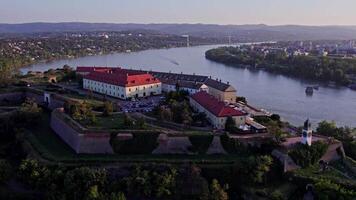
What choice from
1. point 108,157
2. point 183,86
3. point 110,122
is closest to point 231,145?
point 108,157

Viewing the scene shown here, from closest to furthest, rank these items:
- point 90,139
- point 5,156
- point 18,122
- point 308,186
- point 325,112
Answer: point 308,186, point 90,139, point 5,156, point 18,122, point 325,112

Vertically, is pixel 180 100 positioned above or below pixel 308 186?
above

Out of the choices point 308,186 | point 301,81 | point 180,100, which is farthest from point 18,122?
point 301,81

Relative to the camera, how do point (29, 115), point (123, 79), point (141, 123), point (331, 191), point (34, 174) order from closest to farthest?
point (331, 191), point (34, 174), point (141, 123), point (29, 115), point (123, 79)

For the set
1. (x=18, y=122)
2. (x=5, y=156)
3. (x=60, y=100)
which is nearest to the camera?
(x=5, y=156)

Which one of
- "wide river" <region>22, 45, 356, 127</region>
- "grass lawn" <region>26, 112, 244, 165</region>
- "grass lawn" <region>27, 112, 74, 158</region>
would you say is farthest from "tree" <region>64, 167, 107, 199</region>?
"wide river" <region>22, 45, 356, 127</region>

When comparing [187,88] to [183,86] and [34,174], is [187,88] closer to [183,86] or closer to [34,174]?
A: [183,86]

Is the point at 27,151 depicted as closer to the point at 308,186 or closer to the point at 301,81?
the point at 308,186
